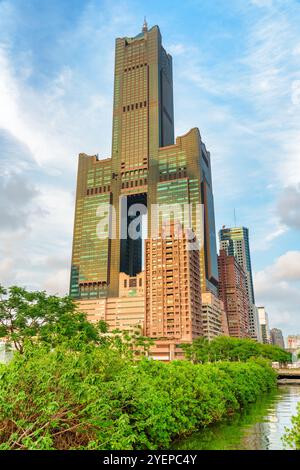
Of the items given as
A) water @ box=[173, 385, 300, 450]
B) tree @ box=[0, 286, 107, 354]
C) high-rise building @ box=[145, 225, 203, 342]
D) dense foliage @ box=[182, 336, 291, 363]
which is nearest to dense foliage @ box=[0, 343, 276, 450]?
water @ box=[173, 385, 300, 450]

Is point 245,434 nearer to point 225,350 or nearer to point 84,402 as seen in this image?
point 84,402

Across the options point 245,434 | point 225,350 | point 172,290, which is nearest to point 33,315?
point 245,434

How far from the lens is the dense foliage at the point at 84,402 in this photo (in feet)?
50.1

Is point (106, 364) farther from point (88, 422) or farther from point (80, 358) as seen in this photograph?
point (88, 422)

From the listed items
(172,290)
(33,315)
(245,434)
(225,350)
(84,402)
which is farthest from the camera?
(172,290)

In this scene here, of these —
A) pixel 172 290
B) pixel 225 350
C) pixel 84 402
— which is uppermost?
pixel 172 290

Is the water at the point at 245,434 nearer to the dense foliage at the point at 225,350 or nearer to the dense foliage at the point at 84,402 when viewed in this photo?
the dense foliage at the point at 84,402

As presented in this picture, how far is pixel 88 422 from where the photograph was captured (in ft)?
53.6

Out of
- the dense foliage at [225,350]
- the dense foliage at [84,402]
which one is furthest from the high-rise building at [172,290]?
the dense foliage at [84,402]

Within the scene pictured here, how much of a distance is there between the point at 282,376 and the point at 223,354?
19622 mm

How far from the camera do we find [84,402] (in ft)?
56.2

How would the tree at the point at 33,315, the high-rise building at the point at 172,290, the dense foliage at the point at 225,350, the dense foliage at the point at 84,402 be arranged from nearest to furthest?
the dense foliage at the point at 84,402 → the tree at the point at 33,315 → the dense foliage at the point at 225,350 → the high-rise building at the point at 172,290

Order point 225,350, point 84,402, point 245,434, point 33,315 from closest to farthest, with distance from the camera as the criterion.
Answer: point 84,402 → point 245,434 → point 33,315 → point 225,350
